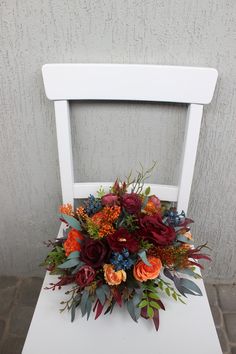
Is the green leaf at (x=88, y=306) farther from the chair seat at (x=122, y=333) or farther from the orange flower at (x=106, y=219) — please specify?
the orange flower at (x=106, y=219)

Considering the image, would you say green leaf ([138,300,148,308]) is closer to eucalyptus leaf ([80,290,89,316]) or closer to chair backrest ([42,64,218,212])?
eucalyptus leaf ([80,290,89,316])

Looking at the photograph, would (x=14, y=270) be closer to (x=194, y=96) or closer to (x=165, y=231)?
(x=165, y=231)

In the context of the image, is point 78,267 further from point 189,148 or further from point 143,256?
point 189,148

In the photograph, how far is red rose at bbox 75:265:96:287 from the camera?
666 mm

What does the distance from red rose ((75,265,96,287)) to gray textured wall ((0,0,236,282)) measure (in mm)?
356

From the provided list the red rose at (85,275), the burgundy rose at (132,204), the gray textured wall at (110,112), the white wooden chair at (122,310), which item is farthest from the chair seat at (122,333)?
the gray textured wall at (110,112)

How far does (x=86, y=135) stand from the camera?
89cm

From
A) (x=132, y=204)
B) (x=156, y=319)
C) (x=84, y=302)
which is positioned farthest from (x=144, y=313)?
(x=132, y=204)

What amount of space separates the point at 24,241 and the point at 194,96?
792 mm

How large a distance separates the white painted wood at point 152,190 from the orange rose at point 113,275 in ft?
0.91

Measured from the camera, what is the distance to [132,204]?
726mm

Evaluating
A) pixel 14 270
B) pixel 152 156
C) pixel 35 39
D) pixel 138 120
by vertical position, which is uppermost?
pixel 35 39

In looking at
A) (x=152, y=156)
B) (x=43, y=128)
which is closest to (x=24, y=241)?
(x=43, y=128)

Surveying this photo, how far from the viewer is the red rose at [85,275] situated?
26.2 inches
